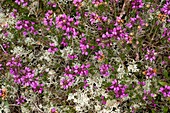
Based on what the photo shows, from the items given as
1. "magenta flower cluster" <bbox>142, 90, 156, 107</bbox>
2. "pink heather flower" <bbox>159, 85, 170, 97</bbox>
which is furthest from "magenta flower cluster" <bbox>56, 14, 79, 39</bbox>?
"pink heather flower" <bbox>159, 85, 170, 97</bbox>

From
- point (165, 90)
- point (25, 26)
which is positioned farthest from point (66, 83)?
point (165, 90)

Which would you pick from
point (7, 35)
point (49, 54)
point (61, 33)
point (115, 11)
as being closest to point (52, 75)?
point (49, 54)

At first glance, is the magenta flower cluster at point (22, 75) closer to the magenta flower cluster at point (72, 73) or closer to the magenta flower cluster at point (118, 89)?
the magenta flower cluster at point (72, 73)

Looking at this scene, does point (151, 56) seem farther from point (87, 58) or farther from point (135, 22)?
point (87, 58)

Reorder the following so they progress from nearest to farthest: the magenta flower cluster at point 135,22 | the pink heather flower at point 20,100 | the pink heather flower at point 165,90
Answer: the pink heather flower at point 165,90 → the magenta flower cluster at point 135,22 → the pink heather flower at point 20,100

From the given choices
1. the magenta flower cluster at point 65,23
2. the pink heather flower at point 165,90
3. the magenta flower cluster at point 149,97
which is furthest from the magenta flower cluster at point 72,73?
the pink heather flower at point 165,90

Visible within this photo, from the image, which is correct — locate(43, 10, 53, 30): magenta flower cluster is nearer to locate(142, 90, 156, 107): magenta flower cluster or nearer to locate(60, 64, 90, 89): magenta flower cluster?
locate(60, 64, 90, 89): magenta flower cluster
